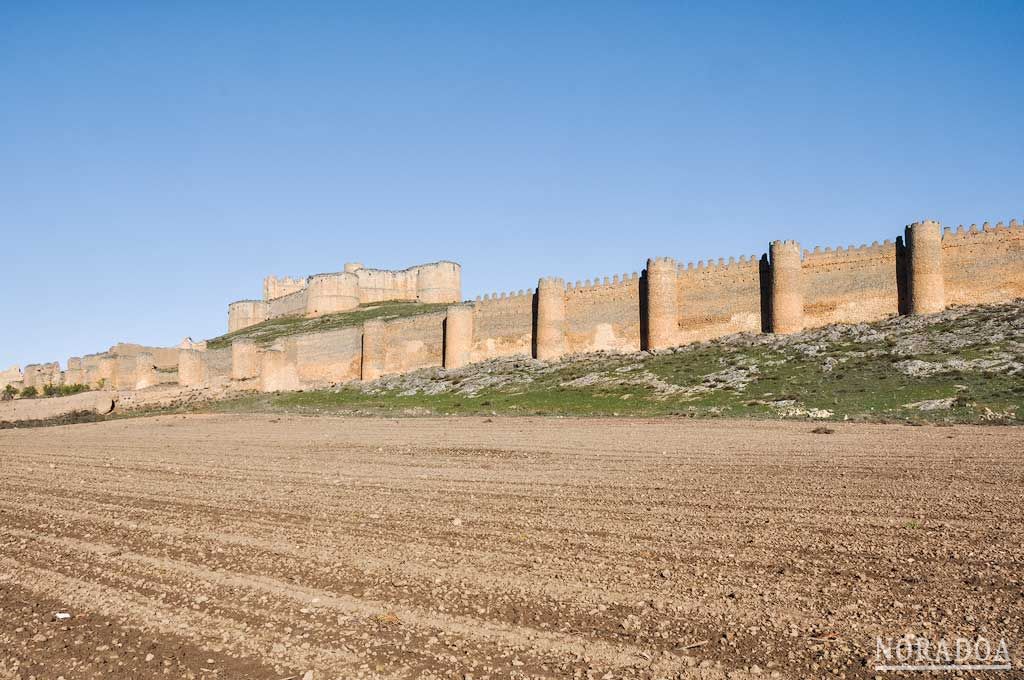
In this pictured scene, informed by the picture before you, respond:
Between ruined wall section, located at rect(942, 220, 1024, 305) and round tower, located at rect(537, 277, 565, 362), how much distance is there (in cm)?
1453

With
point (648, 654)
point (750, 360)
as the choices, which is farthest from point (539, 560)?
point (750, 360)

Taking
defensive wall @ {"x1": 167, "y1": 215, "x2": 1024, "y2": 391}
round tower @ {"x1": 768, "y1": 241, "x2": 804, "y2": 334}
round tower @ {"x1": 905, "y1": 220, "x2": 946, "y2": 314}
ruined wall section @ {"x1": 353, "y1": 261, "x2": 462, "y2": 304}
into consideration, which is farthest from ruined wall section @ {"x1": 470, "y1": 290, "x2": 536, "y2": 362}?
ruined wall section @ {"x1": 353, "y1": 261, "x2": 462, "y2": 304}

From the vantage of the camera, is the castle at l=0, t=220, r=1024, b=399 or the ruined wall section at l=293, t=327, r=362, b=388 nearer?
the castle at l=0, t=220, r=1024, b=399

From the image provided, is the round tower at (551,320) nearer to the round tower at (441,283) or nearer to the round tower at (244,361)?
the round tower at (244,361)

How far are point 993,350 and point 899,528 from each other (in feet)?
55.3

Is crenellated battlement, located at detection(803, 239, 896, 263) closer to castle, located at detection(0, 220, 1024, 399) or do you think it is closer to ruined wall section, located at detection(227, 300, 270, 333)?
castle, located at detection(0, 220, 1024, 399)

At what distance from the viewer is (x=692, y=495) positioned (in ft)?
24.4

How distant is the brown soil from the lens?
367 centimetres

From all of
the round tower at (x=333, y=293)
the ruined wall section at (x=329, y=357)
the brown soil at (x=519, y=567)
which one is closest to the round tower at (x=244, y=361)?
the ruined wall section at (x=329, y=357)

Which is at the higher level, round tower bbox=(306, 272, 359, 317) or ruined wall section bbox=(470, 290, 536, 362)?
round tower bbox=(306, 272, 359, 317)

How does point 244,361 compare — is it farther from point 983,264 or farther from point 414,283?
point 983,264

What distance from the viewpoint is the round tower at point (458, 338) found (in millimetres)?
36156

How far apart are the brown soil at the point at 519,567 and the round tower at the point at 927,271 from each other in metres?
17.1

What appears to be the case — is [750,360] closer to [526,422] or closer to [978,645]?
[526,422]
